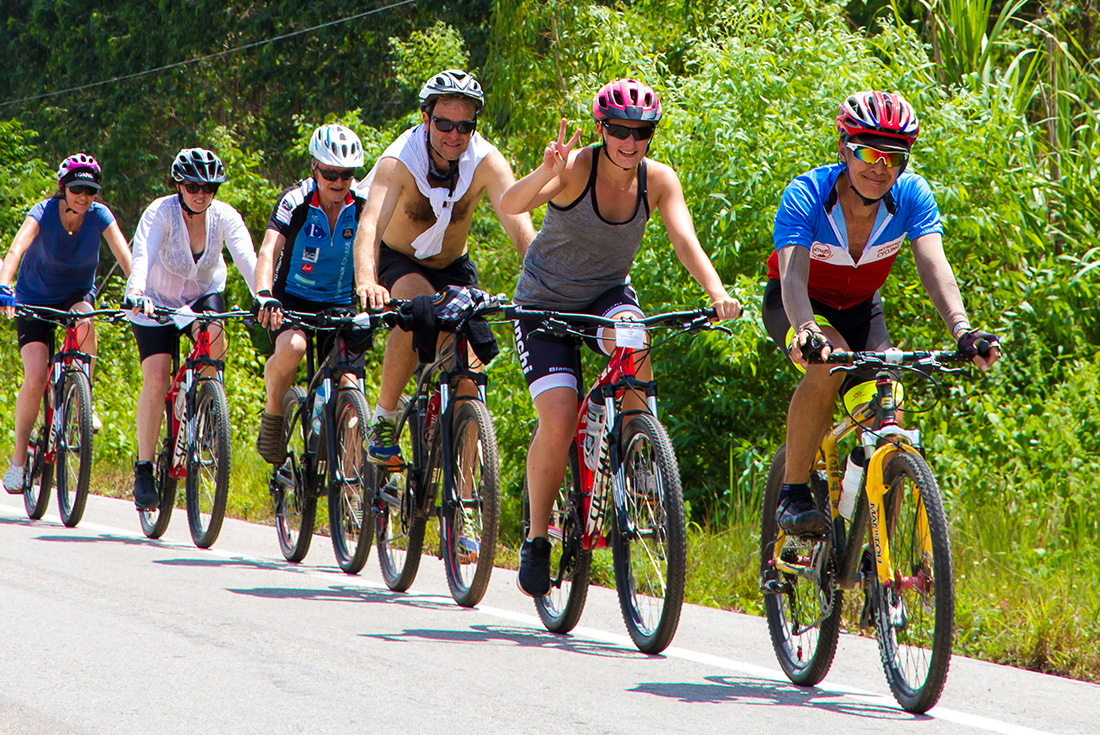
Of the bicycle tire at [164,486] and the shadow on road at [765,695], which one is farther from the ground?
the bicycle tire at [164,486]

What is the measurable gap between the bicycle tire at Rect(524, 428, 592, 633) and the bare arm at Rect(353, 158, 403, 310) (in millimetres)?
1099

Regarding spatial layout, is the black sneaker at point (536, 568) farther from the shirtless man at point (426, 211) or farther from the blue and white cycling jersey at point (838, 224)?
the blue and white cycling jersey at point (838, 224)

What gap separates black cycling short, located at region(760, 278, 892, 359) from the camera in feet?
18.0

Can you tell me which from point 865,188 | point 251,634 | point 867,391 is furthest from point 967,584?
point 251,634

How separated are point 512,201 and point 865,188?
4.75 feet

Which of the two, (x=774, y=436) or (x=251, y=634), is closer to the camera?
(x=251, y=634)

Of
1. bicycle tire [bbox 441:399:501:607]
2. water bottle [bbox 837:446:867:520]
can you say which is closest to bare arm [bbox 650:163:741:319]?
water bottle [bbox 837:446:867:520]

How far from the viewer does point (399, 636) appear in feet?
19.6

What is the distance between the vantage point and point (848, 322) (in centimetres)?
552

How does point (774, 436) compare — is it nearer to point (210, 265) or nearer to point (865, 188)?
point (210, 265)

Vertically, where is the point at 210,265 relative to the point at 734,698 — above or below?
above

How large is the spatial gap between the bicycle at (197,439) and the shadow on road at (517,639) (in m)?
2.61

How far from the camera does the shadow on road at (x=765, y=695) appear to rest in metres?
4.87

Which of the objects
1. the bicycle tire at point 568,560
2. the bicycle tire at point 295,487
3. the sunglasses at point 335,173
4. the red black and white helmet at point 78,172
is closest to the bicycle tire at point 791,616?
the bicycle tire at point 568,560
